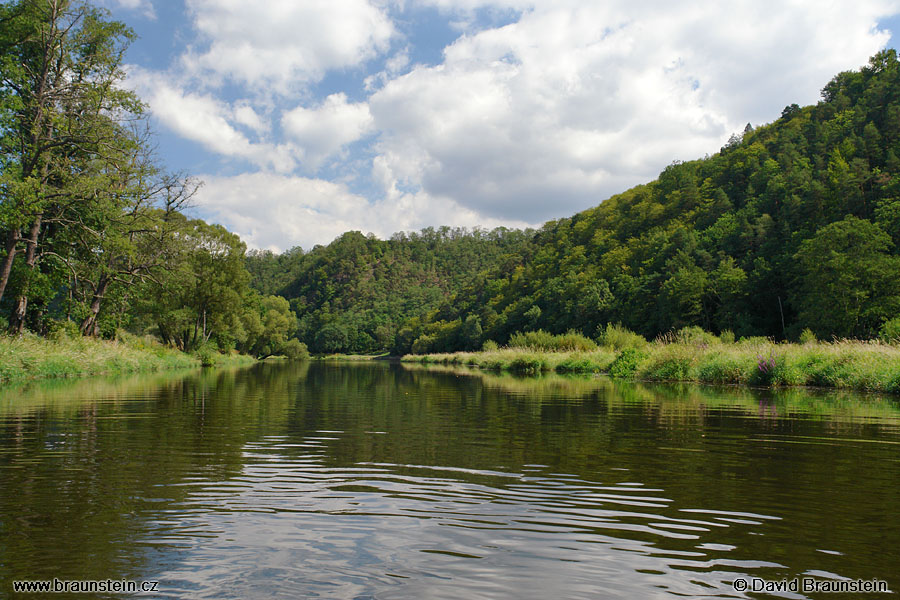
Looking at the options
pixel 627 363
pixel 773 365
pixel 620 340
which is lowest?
pixel 627 363

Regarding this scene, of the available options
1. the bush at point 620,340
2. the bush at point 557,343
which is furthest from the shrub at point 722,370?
the bush at point 557,343

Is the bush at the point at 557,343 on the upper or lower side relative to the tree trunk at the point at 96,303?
lower

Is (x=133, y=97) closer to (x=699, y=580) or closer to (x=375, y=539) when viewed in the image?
(x=375, y=539)

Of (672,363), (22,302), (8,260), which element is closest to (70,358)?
(22,302)

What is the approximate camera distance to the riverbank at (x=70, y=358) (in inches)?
796

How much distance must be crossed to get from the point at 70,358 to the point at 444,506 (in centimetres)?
2488

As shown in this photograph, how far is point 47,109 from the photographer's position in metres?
23.5

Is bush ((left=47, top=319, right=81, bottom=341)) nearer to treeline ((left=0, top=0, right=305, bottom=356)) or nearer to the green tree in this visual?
treeline ((left=0, top=0, right=305, bottom=356))

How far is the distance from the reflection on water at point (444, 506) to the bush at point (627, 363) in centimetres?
1926

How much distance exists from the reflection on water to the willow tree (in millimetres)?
16622

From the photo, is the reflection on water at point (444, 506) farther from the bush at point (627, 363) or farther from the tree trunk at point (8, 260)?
the bush at point (627, 363)

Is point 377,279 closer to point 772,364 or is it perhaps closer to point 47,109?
point 47,109

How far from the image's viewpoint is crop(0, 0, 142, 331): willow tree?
74.3 feet

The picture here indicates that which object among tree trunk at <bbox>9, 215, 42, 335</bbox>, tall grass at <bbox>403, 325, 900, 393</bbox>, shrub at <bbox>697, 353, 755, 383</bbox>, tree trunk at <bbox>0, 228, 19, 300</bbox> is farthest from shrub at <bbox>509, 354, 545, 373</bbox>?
tree trunk at <bbox>0, 228, 19, 300</bbox>
